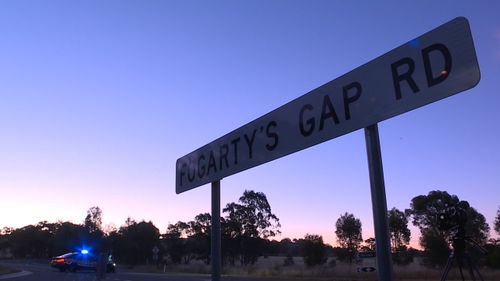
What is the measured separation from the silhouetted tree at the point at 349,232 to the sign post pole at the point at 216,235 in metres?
63.0

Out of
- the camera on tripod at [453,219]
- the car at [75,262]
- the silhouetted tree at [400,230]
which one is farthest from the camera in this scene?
the silhouetted tree at [400,230]

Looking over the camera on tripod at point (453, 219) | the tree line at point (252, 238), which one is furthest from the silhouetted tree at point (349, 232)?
the camera on tripod at point (453, 219)

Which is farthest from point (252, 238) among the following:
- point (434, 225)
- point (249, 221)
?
point (434, 225)

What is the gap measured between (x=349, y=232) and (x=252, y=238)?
13876mm

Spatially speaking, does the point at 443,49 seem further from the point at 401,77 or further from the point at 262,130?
the point at 262,130

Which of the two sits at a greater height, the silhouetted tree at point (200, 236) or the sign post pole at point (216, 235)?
the silhouetted tree at point (200, 236)

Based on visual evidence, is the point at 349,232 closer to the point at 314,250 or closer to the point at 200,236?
the point at 314,250

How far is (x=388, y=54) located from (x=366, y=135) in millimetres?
484

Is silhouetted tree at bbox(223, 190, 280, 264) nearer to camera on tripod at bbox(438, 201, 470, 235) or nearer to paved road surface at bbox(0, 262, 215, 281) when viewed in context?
paved road surface at bbox(0, 262, 215, 281)

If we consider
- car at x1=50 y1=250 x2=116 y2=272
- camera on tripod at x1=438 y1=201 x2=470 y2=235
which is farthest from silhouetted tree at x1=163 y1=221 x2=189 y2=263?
camera on tripod at x1=438 y1=201 x2=470 y2=235

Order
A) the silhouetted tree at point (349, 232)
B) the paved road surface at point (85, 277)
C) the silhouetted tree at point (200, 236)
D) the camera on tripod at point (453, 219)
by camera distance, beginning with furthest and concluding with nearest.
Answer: the silhouetted tree at point (200, 236), the silhouetted tree at point (349, 232), the paved road surface at point (85, 277), the camera on tripod at point (453, 219)

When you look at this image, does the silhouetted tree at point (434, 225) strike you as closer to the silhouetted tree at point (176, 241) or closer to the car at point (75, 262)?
the car at point (75, 262)

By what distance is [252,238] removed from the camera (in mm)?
71375

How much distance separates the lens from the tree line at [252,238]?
52.0m
